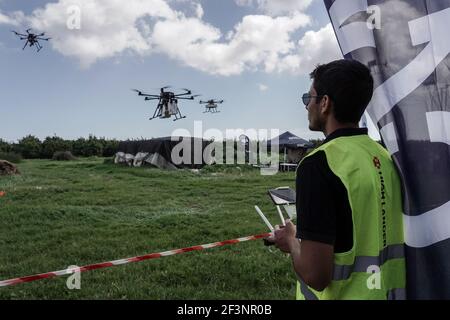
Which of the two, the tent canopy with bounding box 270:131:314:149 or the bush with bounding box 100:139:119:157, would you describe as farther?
the bush with bounding box 100:139:119:157

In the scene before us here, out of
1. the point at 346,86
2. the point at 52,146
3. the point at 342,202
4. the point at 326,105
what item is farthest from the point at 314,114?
the point at 52,146

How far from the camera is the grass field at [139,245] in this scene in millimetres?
4996

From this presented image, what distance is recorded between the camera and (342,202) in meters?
1.63

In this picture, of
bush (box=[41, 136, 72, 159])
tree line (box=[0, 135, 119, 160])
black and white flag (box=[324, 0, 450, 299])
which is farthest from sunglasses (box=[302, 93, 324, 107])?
bush (box=[41, 136, 72, 159])

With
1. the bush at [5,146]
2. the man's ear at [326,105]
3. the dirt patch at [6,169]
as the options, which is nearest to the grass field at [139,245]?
the man's ear at [326,105]

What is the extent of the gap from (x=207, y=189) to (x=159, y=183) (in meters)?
3.14

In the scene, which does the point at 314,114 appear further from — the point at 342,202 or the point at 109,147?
the point at 109,147

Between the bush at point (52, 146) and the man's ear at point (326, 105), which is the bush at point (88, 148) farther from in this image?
the man's ear at point (326, 105)

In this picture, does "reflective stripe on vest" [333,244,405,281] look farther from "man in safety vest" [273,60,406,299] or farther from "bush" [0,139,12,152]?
"bush" [0,139,12,152]

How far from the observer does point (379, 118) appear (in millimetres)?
2293

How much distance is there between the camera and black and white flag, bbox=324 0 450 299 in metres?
2.12

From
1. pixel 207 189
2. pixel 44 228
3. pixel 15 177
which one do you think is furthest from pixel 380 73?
pixel 15 177

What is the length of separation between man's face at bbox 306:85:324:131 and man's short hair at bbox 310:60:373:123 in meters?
0.04
